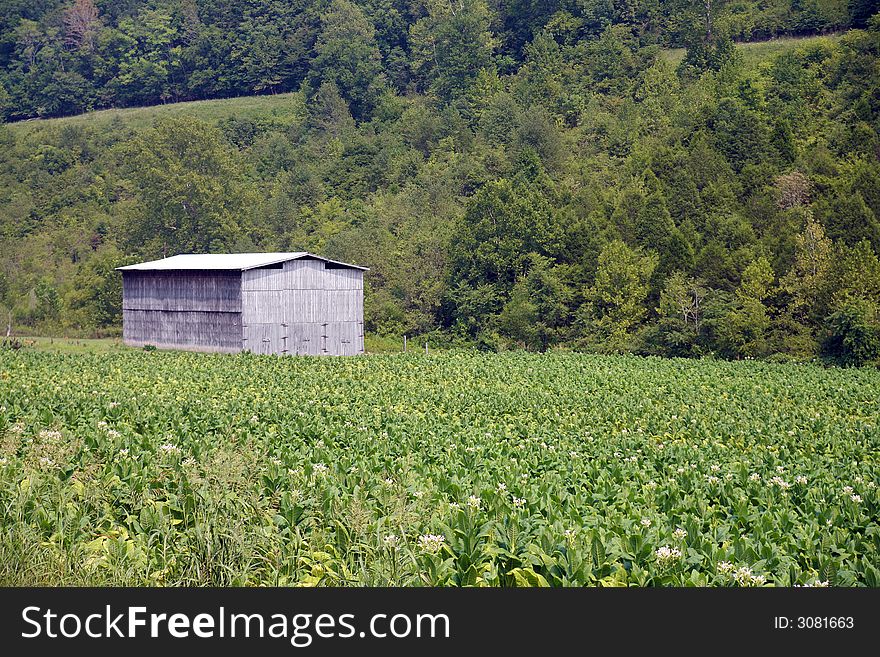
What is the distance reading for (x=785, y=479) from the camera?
1678cm

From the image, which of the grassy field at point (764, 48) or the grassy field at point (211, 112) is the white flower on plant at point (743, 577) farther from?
the grassy field at point (211, 112)

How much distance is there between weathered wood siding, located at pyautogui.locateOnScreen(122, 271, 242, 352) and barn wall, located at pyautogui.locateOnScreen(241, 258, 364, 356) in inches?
29.6

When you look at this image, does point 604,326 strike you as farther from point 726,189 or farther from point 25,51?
point 25,51

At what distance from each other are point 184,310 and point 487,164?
116 ft

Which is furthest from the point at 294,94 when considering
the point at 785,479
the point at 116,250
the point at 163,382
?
the point at 785,479

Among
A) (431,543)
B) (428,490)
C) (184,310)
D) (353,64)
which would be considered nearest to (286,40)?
(353,64)

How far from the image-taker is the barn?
4662 cm

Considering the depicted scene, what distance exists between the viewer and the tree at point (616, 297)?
5594 centimetres

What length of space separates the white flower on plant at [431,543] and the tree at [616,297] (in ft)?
147

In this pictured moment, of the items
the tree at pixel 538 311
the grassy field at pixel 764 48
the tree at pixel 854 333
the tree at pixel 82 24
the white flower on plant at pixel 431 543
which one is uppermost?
the tree at pixel 82 24

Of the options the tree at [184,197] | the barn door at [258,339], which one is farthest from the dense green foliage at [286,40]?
the barn door at [258,339]

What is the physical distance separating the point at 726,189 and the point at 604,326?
11430 millimetres

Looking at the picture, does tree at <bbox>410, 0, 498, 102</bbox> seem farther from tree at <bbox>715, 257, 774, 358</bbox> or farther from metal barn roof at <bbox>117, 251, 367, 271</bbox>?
tree at <bbox>715, 257, 774, 358</bbox>

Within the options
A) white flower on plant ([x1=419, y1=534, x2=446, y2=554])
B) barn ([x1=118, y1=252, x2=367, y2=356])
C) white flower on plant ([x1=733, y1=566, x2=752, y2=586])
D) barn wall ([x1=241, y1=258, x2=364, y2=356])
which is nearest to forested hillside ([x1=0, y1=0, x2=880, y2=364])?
barn wall ([x1=241, y1=258, x2=364, y2=356])
